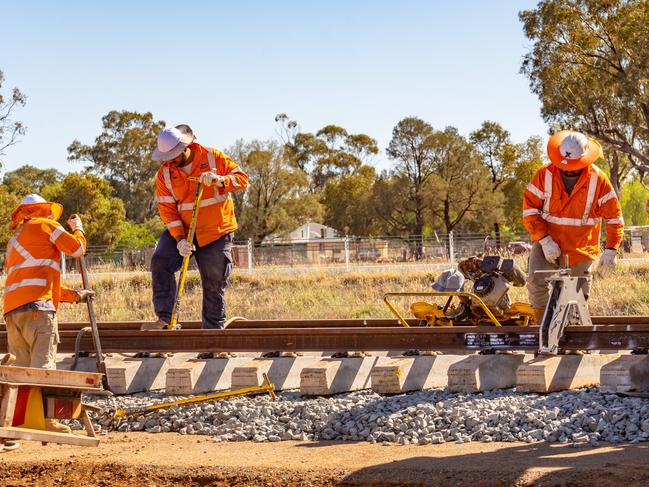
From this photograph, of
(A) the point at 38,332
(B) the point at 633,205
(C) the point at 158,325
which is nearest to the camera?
(A) the point at 38,332

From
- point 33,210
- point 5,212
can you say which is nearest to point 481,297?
point 33,210

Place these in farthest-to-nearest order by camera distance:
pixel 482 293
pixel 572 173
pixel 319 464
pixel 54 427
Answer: pixel 482 293 < pixel 572 173 < pixel 54 427 < pixel 319 464

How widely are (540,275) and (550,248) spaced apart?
27 cm

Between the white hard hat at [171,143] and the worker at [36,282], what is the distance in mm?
1281

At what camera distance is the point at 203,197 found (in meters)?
10.0

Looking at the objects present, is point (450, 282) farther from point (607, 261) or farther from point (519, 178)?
point (519, 178)

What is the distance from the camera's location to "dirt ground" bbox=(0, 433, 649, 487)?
19.0ft

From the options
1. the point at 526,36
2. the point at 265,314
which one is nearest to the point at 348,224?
the point at 526,36

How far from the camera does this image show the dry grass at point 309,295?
17188mm

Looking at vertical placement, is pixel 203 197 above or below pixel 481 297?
above

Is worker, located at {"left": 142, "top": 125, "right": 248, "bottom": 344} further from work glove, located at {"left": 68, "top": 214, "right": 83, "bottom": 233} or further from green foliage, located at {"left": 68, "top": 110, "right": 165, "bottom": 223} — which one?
green foliage, located at {"left": 68, "top": 110, "right": 165, "bottom": 223}

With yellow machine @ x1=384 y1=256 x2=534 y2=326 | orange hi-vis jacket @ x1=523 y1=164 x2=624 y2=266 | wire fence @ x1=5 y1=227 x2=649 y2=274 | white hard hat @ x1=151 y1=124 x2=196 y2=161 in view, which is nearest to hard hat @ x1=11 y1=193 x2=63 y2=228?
white hard hat @ x1=151 y1=124 x2=196 y2=161

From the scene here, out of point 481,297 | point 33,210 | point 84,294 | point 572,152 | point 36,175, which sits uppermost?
point 36,175

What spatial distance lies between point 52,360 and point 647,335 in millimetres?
4876
